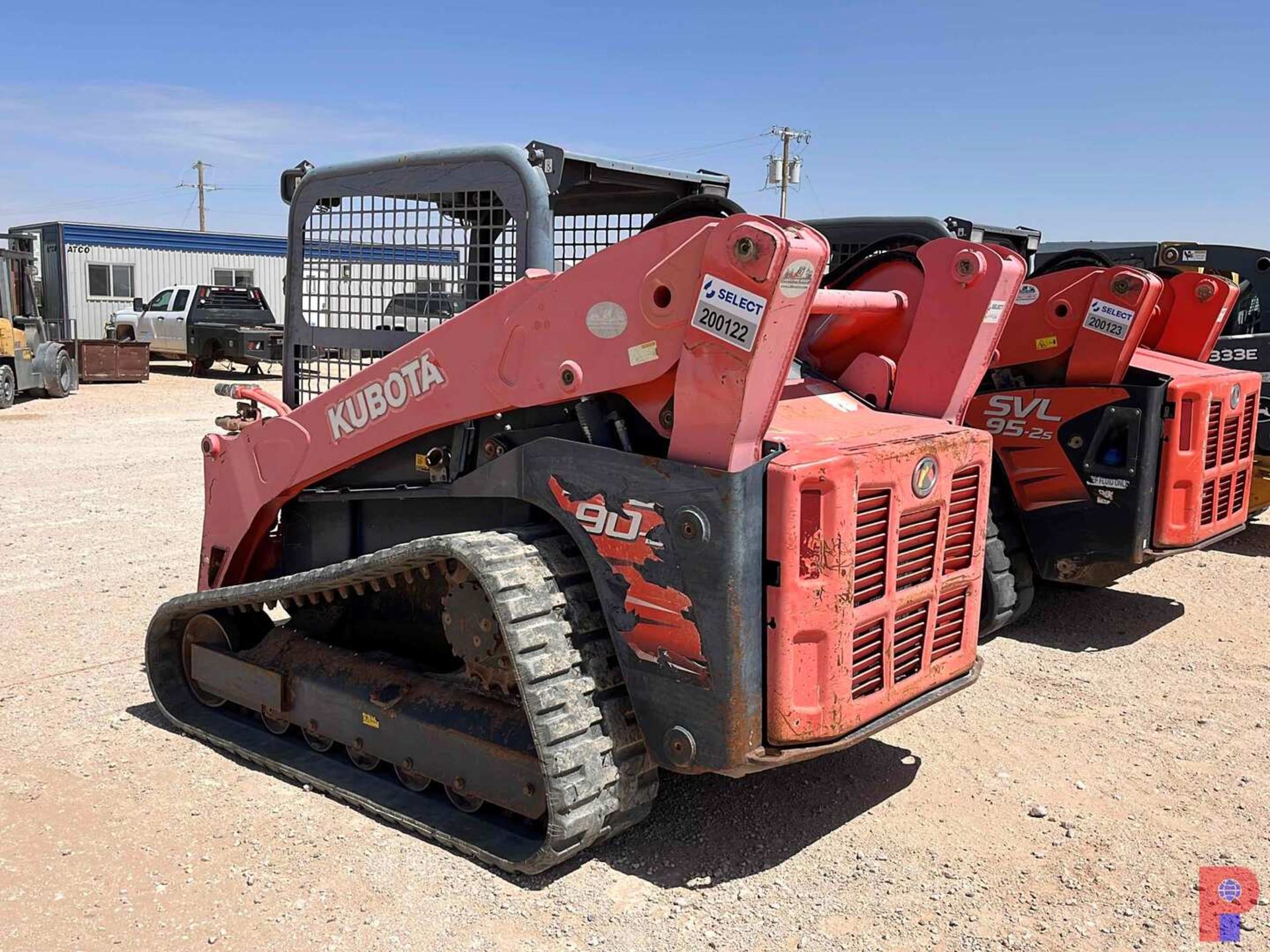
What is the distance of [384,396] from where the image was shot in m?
3.92

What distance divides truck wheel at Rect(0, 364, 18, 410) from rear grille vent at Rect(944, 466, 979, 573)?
1654 centimetres

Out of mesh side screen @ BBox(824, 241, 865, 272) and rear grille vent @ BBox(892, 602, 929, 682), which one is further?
mesh side screen @ BBox(824, 241, 865, 272)

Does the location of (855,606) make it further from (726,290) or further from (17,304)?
(17,304)

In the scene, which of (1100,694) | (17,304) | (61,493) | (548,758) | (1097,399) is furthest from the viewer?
(17,304)

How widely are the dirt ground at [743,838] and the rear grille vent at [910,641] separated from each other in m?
0.62

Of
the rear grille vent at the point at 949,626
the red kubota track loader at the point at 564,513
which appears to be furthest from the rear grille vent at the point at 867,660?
the rear grille vent at the point at 949,626

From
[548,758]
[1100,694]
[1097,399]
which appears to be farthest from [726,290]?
[1097,399]

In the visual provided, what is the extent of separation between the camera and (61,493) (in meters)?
9.80

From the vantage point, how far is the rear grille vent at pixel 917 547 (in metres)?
3.61

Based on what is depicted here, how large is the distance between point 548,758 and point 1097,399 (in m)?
4.24

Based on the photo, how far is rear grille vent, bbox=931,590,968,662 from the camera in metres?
3.86

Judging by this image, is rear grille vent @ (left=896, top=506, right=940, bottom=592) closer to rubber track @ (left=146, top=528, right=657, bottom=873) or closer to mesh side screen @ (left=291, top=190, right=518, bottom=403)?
rubber track @ (left=146, top=528, right=657, bottom=873)

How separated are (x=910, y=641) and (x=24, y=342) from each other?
17560mm

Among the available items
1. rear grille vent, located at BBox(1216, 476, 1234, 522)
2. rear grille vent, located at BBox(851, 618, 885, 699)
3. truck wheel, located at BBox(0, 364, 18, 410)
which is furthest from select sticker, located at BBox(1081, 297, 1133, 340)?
truck wheel, located at BBox(0, 364, 18, 410)
